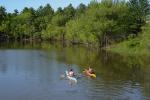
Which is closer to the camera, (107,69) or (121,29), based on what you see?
(107,69)

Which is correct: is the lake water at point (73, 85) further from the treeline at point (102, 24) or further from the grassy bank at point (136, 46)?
the treeline at point (102, 24)

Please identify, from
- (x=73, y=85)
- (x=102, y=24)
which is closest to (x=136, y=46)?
(x=102, y=24)

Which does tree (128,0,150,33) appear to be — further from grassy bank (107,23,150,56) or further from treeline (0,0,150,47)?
grassy bank (107,23,150,56)

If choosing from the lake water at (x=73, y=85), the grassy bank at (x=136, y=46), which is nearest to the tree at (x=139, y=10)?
the grassy bank at (x=136, y=46)

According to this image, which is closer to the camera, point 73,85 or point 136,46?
point 73,85

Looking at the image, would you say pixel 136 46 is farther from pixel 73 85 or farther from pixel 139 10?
pixel 73 85

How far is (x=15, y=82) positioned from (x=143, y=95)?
49.5 ft

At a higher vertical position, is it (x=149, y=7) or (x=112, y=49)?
(x=149, y=7)

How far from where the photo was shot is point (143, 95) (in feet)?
118

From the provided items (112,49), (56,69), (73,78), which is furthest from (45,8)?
(73,78)

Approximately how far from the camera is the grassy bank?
75.1 m

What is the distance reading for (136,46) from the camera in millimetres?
80188

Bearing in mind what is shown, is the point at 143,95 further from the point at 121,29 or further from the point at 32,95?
the point at 121,29

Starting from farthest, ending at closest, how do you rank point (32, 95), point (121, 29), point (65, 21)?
point (65, 21)
point (121, 29)
point (32, 95)
